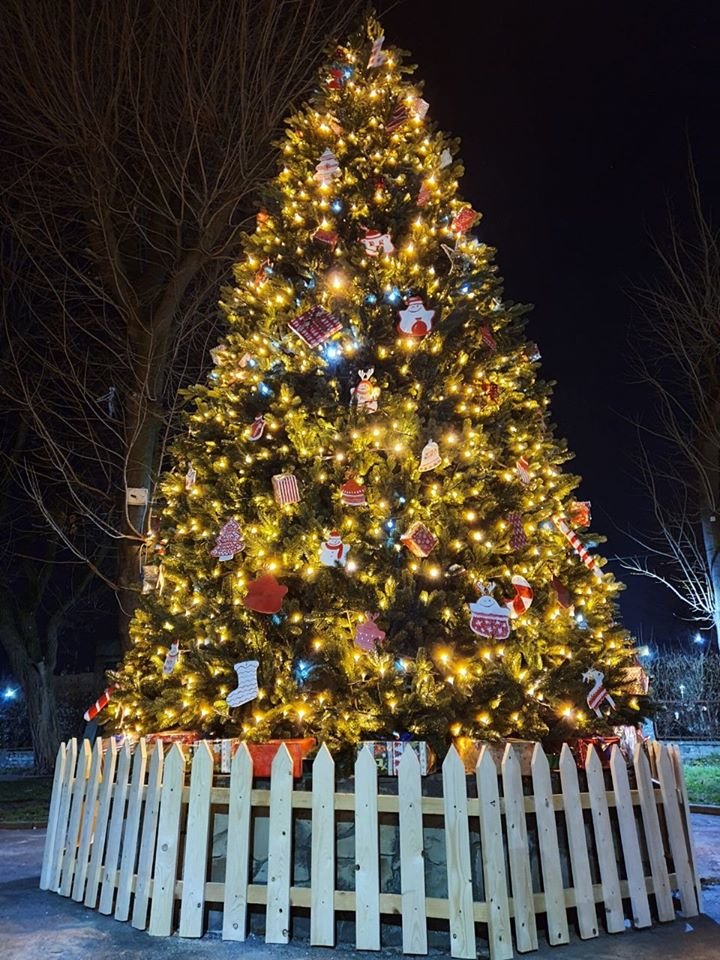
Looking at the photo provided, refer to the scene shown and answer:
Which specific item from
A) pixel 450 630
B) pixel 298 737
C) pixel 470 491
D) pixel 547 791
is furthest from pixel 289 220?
pixel 547 791

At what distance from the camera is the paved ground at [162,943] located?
137 inches

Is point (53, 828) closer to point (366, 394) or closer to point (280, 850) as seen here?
point (280, 850)

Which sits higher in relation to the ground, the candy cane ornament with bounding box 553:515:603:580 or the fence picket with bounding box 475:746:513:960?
the candy cane ornament with bounding box 553:515:603:580

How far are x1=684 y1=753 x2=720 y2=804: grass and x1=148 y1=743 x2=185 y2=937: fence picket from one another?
7.52 meters

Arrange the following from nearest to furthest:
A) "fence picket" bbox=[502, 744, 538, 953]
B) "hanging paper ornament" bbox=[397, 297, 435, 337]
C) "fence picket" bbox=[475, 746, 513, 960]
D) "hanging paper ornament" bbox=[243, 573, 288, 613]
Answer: "fence picket" bbox=[475, 746, 513, 960] → "fence picket" bbox=[502, 744, 538, 953] → "hanging paper ornament" bbox=[243, 573, 288, 613] → "hanging paper ornament" bbox=[397, 297, 435, 337]

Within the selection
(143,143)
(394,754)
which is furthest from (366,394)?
(143,143)

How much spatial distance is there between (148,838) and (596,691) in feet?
9.40

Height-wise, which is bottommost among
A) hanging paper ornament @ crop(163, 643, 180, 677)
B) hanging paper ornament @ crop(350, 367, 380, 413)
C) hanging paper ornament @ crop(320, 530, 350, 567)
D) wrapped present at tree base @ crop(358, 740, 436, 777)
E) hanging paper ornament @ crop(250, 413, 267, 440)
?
wrapped present at tree base @ crop(358, 740, 436, 777)

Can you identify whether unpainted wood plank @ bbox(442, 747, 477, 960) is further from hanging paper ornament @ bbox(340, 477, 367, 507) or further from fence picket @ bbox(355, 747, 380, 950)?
hanging paper ornament @ bbox(340, 477, 367, 507)

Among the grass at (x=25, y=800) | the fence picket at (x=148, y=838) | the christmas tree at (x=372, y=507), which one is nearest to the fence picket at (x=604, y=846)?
the christmas tree at (x=372, y=507)

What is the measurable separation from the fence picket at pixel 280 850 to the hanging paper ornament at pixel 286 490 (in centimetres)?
161

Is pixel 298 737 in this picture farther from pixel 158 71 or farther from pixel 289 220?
pixel 158 71

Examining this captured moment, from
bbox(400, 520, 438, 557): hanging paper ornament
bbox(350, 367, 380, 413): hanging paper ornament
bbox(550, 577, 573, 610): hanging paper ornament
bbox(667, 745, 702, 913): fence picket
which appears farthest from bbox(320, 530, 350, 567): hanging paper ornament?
bbox(667, 745, 702, 913): fence picket

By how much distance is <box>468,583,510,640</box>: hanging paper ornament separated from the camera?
170 inches
